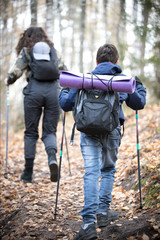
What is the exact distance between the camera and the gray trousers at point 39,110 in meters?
4.53

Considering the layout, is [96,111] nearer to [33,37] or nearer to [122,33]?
[33,37]

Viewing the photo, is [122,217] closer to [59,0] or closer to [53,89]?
[53,89]

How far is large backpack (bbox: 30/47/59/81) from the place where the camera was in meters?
4.43

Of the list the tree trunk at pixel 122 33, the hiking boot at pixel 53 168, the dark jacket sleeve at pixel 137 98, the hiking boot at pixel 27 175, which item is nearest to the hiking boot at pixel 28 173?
the hiking boot at pixel 27 175

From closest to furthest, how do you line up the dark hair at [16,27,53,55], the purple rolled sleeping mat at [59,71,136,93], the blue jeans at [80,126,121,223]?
1. the purple rolled sleeping mat at [59,71,136,93]
2. the blue jeans at [80,126,121,223]
3. the dark hair at [16,27,53,55]

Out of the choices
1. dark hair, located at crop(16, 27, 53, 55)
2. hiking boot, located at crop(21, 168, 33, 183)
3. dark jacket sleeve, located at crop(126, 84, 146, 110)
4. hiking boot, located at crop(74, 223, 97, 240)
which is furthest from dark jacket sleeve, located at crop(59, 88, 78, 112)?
hiking boot, located at crop(21, 168, 33, 183)

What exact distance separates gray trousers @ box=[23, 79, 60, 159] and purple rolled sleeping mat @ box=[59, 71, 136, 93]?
1.93 meters

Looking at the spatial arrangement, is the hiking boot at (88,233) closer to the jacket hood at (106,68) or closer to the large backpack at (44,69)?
the jacket hood at (106,68)

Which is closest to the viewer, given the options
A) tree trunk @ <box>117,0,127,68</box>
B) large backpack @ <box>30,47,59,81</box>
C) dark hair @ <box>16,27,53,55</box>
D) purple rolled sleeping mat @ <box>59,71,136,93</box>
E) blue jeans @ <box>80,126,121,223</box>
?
purple rolled sleeping mat @ <box>59,71,136,93</box>

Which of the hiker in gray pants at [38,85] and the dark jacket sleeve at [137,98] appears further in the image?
the hiker in gray pants at [38,85]

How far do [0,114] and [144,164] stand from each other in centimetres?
535

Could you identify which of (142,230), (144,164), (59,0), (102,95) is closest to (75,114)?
(102,95)

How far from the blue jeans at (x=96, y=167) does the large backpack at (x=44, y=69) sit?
1970 mm

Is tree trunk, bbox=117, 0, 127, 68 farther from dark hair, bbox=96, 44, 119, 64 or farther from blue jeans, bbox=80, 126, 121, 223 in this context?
blue jeans, bbox=80, 126, 121, 223
